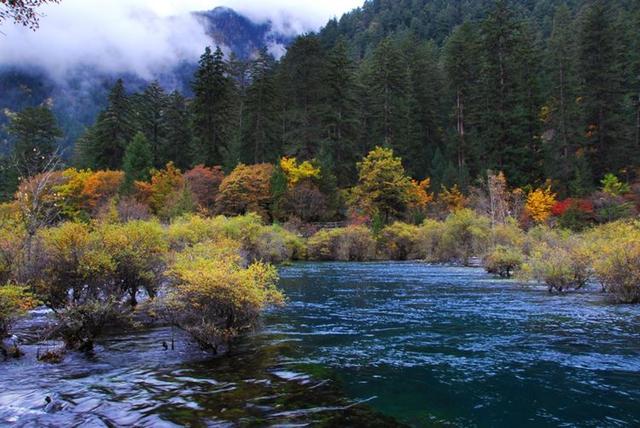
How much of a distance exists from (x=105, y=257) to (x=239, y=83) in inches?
2701

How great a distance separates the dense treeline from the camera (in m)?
56.6

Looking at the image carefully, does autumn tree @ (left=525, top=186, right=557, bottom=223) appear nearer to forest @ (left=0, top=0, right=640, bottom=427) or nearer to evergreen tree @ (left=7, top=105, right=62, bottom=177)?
forest @ (left=0, top=0, right=640, bottom=427)

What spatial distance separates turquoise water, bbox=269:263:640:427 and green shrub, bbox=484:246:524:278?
8.91 meters

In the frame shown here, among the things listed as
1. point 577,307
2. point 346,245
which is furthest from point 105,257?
point 346,245

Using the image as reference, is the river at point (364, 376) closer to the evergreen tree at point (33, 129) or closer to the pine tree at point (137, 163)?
the pine tree at point (137, 163)

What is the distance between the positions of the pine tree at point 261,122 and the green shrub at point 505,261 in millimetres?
38037

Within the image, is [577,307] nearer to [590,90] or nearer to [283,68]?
[590,90]

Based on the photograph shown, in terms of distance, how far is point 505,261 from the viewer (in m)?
31.5

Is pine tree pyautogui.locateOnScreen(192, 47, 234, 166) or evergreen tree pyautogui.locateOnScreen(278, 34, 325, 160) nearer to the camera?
evergreen tree pyautogui.locateOnScreen(278, 34, 325, 160)

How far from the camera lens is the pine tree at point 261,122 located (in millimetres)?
66188

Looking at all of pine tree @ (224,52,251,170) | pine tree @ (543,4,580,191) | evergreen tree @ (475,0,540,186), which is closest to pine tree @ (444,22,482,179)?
Answer: evergreen tree @ (475,0,540,186)

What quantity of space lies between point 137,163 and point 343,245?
26102 mm

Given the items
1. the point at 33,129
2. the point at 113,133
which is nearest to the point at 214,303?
the point at 113,133

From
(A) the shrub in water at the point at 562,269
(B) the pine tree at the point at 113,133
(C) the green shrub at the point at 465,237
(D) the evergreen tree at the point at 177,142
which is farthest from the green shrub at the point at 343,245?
(B) the pine tree at the point at 113,133
